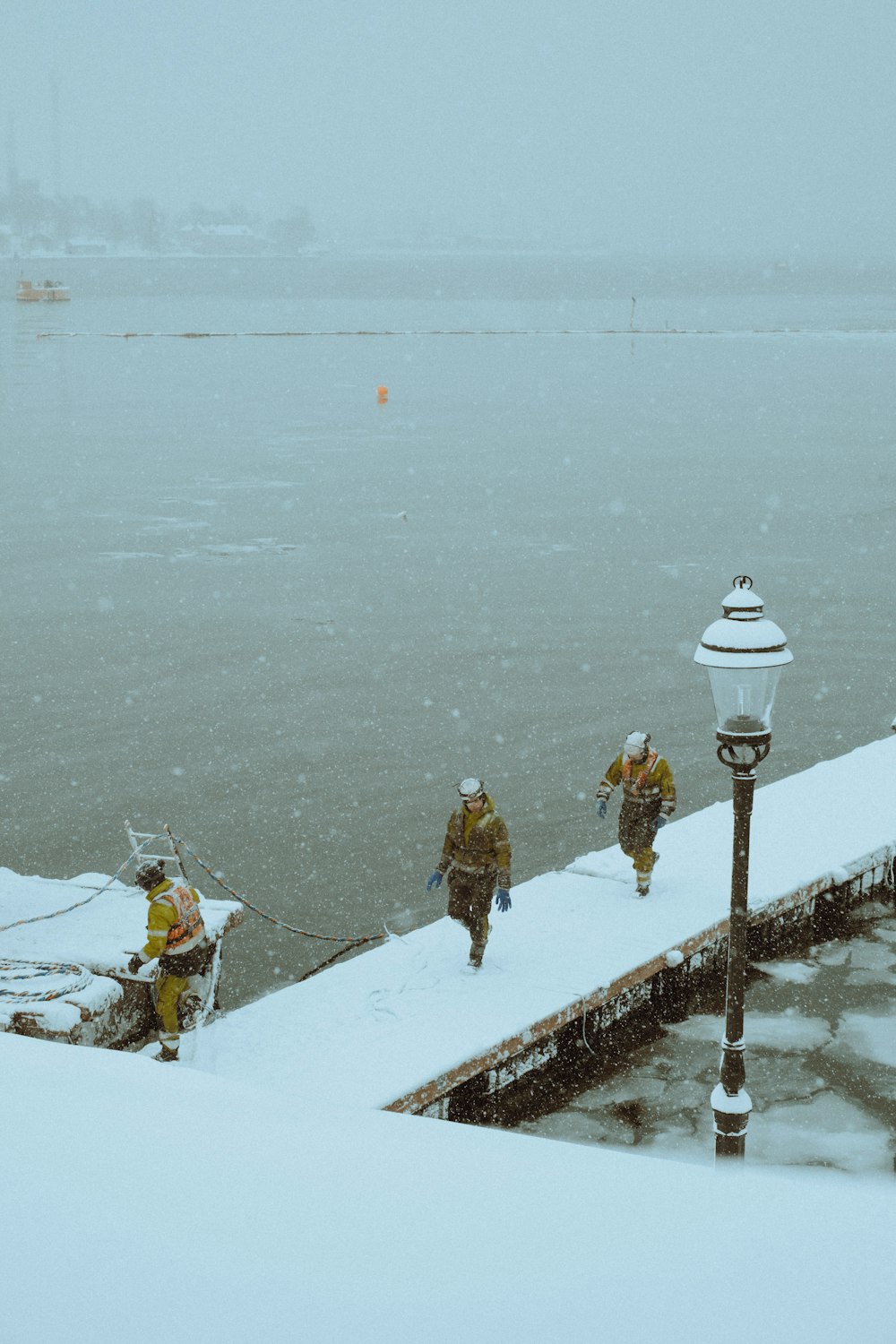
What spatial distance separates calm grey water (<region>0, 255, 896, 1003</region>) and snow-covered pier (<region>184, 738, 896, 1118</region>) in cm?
287

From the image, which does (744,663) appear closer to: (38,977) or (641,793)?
(641,793)

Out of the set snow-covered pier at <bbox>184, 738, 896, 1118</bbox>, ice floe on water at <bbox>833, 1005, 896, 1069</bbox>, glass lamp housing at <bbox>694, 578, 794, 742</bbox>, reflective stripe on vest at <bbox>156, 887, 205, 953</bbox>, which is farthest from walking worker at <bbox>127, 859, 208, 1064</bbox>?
ice floe on water at <bbox>833, 1005, 896, 1069</bbox>

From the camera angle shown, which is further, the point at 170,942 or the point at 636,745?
the point at 636,745

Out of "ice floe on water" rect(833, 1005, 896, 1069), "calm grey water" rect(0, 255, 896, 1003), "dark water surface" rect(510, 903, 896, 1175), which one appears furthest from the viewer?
"calm grey water" rect(0, 255, 896, 1003)

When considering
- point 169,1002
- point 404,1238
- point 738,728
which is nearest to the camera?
point 404,1238

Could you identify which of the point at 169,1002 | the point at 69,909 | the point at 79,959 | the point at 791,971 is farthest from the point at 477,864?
the point at 69,909

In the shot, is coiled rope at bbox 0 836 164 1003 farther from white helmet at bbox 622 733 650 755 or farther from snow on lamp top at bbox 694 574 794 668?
snow on lamp top at bbox 694 574 794 668

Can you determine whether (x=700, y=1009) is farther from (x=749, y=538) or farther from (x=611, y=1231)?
(x=749, y=538)

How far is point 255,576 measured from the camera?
108 ft

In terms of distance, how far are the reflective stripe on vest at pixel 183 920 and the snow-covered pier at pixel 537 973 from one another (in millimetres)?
712

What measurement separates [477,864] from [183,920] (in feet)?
7.58

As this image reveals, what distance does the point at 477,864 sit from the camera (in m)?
11.4

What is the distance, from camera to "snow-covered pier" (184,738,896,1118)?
33.0 ft

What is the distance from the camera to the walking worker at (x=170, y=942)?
1034 cm
